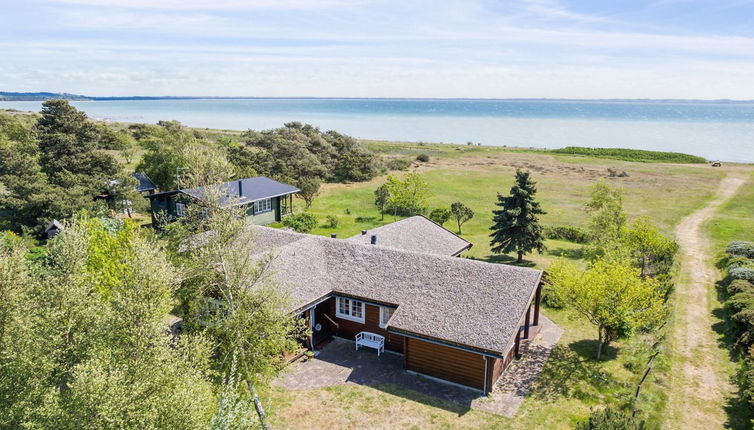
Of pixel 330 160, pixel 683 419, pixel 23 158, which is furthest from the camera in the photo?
pixel 330 160

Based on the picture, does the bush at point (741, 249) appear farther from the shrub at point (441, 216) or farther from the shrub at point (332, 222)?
the shrub at point (332, 222)

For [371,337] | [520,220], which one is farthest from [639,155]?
[371,337]

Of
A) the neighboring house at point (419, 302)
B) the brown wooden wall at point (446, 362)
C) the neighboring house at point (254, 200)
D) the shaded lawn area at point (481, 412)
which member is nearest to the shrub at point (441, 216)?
the neighboring house at point (254, 200)

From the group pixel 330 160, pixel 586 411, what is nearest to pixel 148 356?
pixel 586 411

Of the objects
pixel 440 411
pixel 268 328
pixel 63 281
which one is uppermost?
pixel 63 281

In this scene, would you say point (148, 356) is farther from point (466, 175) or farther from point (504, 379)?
point (466, 175)

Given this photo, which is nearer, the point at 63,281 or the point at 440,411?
the point at 63,281

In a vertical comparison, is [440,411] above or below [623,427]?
below
